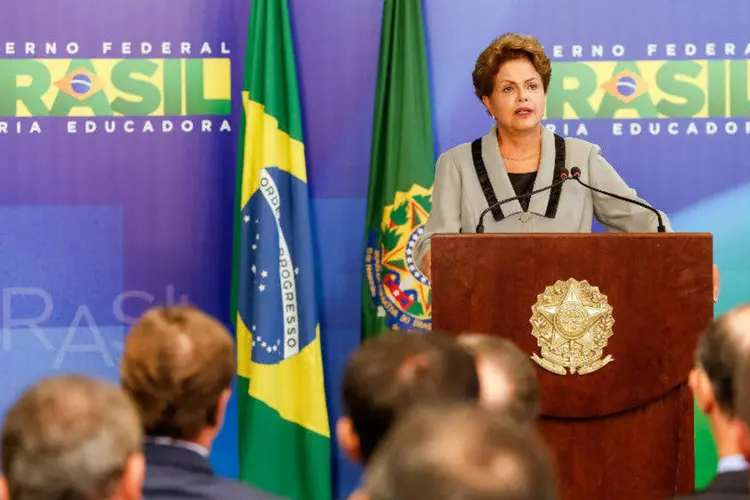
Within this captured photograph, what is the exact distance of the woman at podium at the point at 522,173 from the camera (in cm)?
398

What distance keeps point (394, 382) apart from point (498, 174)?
7.48 ft

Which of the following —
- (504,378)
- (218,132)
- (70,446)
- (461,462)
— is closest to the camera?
(461,462)

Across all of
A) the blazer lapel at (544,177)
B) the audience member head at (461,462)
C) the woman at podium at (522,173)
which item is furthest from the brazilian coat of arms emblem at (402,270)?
the audience member head at (461,462)

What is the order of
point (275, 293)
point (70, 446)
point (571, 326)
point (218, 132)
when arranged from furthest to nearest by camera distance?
point (218, 132) → point (275, 293) → point (571, 326) → point (70, 446)

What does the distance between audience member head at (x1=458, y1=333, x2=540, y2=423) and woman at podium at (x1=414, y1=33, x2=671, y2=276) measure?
1675 millimetres

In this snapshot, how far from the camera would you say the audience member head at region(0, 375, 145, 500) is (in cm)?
163

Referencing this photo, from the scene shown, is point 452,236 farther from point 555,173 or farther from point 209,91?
point 209,91

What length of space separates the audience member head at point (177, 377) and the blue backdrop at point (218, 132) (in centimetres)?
329

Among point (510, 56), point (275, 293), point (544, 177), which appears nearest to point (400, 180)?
point (275, 293)

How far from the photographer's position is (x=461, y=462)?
1193 millimetres

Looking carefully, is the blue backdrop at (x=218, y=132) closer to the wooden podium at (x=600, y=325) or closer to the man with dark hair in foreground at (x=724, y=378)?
the wooden podium at (x=600, y=325)

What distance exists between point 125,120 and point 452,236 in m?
2.83

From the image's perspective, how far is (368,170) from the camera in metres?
5.59

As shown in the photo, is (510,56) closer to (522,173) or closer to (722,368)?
(522,173)
